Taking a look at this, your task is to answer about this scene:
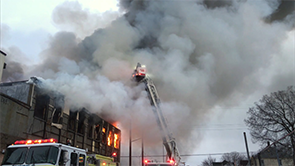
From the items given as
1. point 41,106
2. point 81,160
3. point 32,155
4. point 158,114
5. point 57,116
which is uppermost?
point 41,106

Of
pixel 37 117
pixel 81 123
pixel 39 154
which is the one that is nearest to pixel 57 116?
pixel 37 117

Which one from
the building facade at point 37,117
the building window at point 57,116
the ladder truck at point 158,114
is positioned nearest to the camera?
the building facade at point 37,117

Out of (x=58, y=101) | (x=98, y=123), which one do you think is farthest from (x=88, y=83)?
(x=98, y=123)

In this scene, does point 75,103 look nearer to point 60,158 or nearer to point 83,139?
point 83,139

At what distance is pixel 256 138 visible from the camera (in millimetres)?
28375

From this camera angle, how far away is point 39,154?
765 cm

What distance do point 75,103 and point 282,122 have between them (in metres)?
23.6

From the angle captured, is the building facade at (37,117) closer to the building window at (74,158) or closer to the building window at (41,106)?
the building window at (41,106)

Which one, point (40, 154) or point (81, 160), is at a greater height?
point (40, 154)

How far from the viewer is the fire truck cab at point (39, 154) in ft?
24.7

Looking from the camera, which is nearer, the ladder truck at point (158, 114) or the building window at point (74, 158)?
the building window at point (74, 158)

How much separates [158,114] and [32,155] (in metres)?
10.4

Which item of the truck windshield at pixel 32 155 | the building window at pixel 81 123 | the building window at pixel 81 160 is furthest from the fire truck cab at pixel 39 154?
the building window at pixel 81 123

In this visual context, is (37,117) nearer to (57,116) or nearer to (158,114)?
(57,116)
